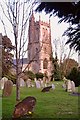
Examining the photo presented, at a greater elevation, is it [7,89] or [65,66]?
[65,66]

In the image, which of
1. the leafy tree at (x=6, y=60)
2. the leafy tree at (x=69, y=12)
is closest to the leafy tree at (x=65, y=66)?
the leafy tree at (x=6, y=60)

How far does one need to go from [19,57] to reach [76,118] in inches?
243

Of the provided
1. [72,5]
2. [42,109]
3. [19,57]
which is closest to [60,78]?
[19,57]

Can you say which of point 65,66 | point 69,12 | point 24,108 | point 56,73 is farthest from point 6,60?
point 69,12

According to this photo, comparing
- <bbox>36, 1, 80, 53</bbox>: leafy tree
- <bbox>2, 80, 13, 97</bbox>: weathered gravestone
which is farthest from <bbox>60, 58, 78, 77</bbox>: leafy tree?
<bbox>36, 1, 80, 53</bbox>: leafy tree

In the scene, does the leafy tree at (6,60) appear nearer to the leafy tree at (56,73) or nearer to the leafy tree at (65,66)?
the leafy tree at (56,73)

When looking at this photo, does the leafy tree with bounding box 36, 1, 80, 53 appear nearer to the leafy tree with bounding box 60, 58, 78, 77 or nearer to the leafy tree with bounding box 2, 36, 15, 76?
the leafy tree with bounding box 2, 36, 15, 76

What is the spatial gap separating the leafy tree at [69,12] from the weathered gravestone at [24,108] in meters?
2.47

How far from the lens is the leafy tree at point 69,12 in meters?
6.84

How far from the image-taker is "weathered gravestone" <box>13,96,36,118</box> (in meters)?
8.52

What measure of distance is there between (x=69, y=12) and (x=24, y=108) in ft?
11.2

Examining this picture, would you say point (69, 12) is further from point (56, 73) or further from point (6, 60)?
point (56, 73)

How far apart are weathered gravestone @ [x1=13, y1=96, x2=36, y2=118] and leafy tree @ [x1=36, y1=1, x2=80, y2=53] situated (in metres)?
2.47

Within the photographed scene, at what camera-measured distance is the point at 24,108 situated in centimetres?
867
